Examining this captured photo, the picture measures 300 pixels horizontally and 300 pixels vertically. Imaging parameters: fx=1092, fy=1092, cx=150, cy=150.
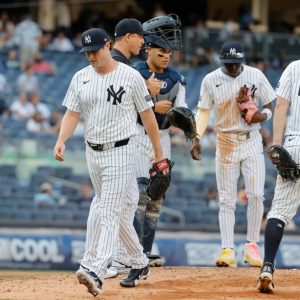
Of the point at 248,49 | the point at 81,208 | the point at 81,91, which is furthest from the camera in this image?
the point at 248,49

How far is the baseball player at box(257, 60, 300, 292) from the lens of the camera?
8.49 meters

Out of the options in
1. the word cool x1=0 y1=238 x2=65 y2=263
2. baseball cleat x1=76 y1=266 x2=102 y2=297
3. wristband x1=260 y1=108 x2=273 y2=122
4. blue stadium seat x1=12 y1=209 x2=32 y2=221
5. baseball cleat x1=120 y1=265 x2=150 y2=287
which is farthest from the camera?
blue stadium seat x1=12 y1=209 x2=32 y2=221

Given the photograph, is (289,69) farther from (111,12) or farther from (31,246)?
(111,12)

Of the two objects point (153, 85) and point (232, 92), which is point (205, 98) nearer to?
point (232, 92)

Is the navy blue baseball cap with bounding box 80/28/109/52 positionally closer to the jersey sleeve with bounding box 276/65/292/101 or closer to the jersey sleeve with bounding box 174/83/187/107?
the jersey sleeve with bounding box 276/65/292/101

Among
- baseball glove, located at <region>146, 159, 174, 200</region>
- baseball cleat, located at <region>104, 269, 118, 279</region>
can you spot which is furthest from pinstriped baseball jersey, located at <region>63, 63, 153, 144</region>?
baseball cleat, located at <region>104, 269, 118, 279</region>

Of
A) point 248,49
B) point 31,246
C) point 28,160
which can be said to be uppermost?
point 248,49

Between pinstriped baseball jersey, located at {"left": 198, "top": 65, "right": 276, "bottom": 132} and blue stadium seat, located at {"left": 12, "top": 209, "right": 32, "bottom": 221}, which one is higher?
pinstriped baseball jersey, located at {"left": 198, "top": 65, "right": 276, "bottom": 132}

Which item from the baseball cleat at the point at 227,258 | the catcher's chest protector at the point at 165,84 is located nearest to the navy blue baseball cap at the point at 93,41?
the catcher's chest protector at the point at 165,84

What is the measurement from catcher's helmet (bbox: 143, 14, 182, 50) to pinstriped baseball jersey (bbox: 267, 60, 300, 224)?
1404 millimetres

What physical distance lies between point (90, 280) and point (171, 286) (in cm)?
131

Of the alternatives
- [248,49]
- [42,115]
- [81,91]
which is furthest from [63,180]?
A: [81,91]

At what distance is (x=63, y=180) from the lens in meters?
17.5

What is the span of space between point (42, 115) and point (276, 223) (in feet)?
36.7
